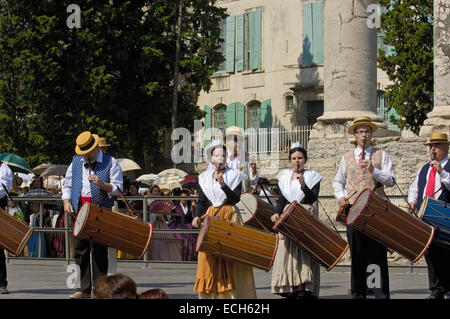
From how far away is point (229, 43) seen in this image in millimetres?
39375

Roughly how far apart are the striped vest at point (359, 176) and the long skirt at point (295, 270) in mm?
Result: 496

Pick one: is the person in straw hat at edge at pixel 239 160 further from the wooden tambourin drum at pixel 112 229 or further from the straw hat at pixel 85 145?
the wooden tambourin drum at pixel 112 229

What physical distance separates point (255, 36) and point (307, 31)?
2542mm

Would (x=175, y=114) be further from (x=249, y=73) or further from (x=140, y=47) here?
(x=249, y=73)

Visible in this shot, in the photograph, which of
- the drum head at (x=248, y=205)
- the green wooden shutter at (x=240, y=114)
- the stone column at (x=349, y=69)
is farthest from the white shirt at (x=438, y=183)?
the green wooden shutter at (x=240, y=114)

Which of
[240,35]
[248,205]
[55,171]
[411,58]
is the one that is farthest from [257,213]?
[240,35]

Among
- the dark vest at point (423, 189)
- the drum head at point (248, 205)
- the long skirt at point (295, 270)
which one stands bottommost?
the long skirt at point (295, 270)

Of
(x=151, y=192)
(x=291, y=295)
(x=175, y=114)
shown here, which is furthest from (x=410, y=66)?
(x=291, y=295)

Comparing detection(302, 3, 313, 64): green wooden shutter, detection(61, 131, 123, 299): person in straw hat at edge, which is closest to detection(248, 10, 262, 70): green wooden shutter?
detection(302, 3, 313, 64): green wooden shutter

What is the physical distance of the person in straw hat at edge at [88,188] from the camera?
987cm

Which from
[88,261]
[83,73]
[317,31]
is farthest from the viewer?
[317,31]

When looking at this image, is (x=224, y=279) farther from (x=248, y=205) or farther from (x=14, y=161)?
(x=14, y=161)

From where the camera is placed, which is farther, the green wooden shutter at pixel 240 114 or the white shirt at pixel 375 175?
the green wooden shutter at pixel 240 114

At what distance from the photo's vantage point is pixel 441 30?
49.3 ft
